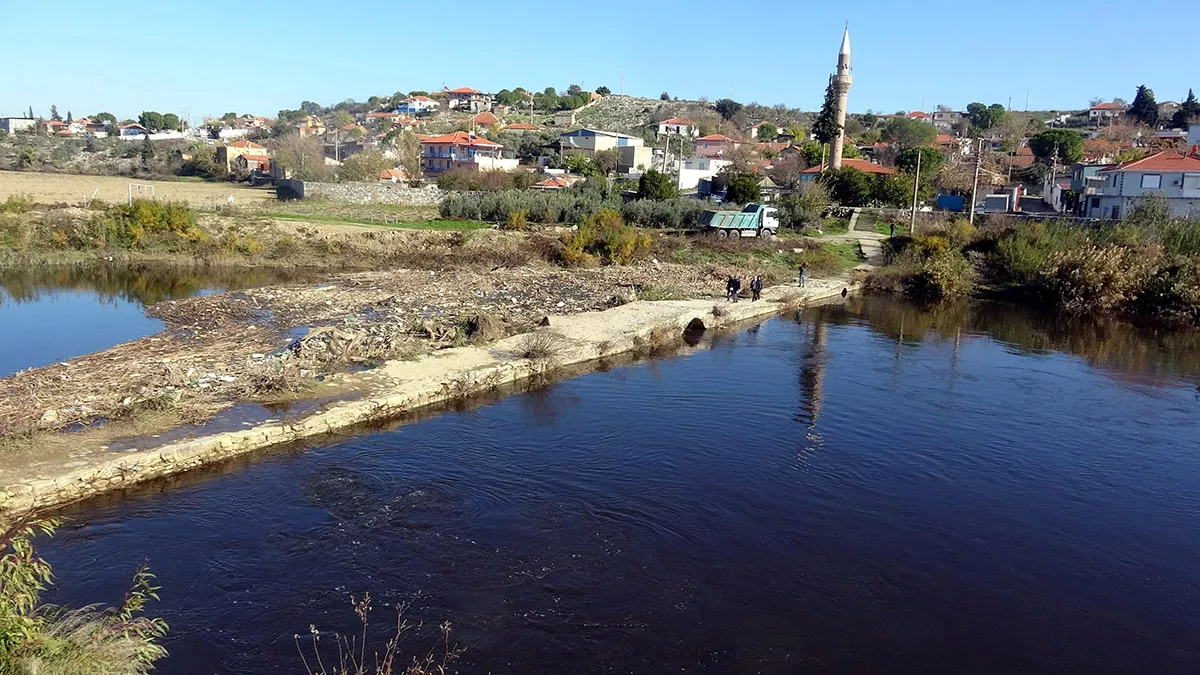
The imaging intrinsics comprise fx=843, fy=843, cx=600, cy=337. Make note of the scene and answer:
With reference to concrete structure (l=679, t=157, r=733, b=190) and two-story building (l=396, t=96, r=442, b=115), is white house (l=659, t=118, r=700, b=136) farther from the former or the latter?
two-story building (l=396, t=96, r=442, b=115)

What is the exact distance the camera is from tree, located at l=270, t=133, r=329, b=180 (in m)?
63.2

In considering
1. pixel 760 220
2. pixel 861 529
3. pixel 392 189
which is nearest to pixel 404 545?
pixel 861 529

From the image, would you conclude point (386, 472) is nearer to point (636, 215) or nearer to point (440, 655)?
point (440, 655)

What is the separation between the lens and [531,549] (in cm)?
1120

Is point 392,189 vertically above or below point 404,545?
above

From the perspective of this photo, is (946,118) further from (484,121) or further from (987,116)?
(484,121)

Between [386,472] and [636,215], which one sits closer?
[386,472]

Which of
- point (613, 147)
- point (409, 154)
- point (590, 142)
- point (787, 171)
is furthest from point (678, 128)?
point (409, 154)

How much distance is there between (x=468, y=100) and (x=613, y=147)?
68.7 meters

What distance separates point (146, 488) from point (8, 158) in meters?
79.3

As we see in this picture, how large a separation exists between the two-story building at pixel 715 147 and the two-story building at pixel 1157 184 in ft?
118

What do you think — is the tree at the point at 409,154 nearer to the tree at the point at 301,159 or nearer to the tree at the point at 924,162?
the tree at the point at 301,159

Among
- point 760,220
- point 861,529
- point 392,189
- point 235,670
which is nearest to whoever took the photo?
point 235,670

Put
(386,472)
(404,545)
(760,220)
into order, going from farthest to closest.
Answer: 1. (760,220)
2. (386,472)
3. (404,545)
